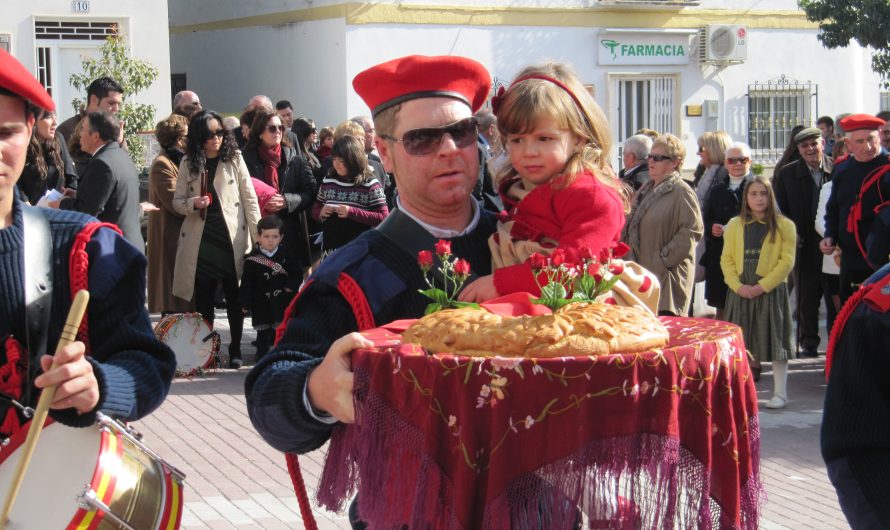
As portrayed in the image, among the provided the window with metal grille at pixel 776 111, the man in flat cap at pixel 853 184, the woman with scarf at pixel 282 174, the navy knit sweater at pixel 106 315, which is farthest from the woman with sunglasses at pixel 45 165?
the window with metal grille at pixel 776 111

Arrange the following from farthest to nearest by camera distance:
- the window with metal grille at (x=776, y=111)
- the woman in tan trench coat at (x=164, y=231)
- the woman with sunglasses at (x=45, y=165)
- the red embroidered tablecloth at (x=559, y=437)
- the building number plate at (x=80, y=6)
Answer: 1. the window with metal grille at (x=776, y=111)
2. the building number plate at (x=80, y=6)
3. the woman in tan trench coat at (x=164, y=231)
4. the woman with sunglasses at (x=45, y=165)
5. the red embroidered tablecloth at (x=559, y=437)

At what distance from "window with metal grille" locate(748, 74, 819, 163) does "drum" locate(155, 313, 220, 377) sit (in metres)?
17.4

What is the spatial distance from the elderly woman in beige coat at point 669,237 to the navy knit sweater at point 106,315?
20.1 ft

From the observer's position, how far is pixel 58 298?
109 inches

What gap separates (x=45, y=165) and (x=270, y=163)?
6.46 feet

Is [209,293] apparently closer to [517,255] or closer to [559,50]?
[517,255]

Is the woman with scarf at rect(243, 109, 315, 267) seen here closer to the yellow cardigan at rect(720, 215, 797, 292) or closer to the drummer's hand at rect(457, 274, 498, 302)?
the yellow cardigan at rect(720, 215, 797, 292)

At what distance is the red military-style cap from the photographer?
2.63 metres

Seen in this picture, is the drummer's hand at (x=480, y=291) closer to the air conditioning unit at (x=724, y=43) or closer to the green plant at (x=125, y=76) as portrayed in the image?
the green plant at (x=125, y=76)

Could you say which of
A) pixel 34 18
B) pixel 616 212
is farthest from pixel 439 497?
pixel 34 18

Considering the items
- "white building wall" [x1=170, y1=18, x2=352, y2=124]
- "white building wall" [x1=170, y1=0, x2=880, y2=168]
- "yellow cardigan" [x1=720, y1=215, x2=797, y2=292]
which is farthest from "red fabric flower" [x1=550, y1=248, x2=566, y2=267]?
"white building wall" [x1=170, y1=18, x2=352, y2=124]

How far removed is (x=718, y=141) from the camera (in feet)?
36.8

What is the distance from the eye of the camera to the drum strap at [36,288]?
2.72 meters

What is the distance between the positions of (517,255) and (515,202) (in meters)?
0.27
